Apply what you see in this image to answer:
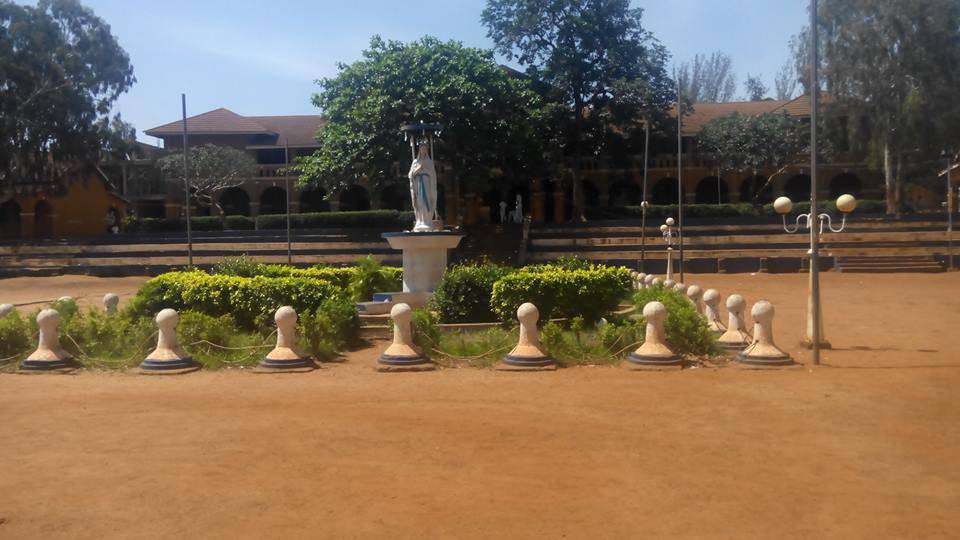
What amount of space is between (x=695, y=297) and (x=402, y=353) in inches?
231

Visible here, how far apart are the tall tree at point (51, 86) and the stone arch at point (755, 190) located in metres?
31.2

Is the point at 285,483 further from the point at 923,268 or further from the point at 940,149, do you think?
the point at 940,149

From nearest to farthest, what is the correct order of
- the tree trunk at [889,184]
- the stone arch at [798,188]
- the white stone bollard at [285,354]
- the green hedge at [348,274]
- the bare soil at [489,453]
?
the bare soil at [489,453], the white stone bollard at [285,354], the green hedge at [348,274], the tree trunk at [889,184], the stone arch at [798,188]

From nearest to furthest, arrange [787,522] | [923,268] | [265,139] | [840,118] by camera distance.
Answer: [787,522]
[923,268]
[840,118]
[265,139]

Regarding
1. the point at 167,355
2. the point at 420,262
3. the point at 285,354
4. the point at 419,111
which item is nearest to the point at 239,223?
the point at 419,111

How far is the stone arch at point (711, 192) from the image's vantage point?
1767 inches

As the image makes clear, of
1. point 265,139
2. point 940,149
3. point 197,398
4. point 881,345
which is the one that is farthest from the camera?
point 265,139

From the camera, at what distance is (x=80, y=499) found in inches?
222

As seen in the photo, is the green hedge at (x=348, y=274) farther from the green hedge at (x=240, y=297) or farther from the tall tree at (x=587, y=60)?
the tall tree at (x=587, y=60)

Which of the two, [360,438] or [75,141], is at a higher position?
[75,141]

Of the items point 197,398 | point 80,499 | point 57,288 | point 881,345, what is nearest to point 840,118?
point 881,345

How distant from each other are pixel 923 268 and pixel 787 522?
26.0 m

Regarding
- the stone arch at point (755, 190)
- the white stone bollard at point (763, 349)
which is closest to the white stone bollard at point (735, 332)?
the white stone bollard at point (763, 349)

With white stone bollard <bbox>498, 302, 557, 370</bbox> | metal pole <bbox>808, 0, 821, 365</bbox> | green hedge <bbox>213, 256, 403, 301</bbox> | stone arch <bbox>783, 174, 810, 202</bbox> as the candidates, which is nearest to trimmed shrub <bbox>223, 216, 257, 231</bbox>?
green hedge <bbox>213, 256, 403, 301</bbox>
